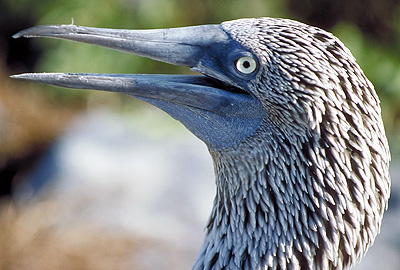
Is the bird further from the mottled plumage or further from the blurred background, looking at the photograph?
the blurred background

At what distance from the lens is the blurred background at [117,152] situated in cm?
682

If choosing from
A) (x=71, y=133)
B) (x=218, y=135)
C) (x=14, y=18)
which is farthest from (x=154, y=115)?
(x=218, y=135)

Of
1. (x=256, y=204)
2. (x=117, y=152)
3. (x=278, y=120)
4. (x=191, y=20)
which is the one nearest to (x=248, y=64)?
(x=278, y=120)

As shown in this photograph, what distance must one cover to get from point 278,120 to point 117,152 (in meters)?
4.93

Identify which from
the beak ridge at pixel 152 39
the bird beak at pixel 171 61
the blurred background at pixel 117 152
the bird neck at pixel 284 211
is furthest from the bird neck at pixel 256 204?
the blurred background at pixel 117 152

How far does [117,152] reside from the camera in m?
7.47

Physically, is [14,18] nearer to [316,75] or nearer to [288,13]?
[288,13]

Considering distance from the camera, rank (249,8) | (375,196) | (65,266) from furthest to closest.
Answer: (249,8) → (65,266) → (375,196)

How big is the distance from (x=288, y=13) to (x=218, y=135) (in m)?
7.60

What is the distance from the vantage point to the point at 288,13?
1010 cm

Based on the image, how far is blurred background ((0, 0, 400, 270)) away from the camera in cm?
682

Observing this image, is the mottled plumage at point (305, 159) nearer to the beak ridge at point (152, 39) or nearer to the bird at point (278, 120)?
the bird at point (278, 120)

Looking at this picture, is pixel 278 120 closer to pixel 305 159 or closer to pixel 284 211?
pixel 305 159

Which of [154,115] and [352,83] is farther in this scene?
[154,115]
